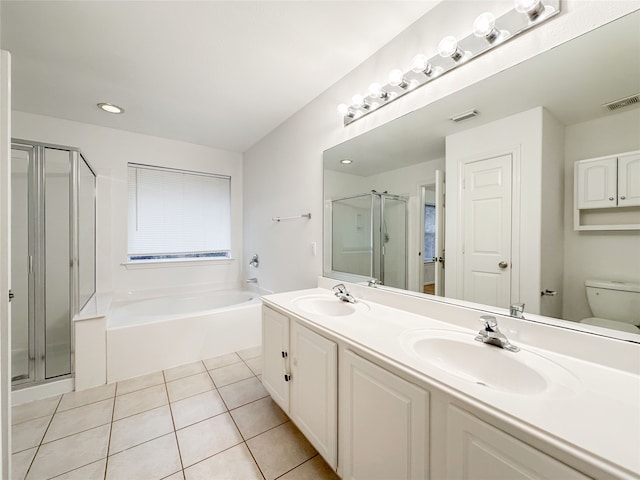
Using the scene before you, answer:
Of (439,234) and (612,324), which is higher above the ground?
(439,234)

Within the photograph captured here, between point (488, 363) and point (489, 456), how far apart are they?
0.41m

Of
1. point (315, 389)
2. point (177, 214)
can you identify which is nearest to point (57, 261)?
point (177, 214)

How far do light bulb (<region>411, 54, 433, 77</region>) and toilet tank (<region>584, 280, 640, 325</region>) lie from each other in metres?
1.18

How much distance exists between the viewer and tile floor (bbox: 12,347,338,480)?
125 centimetres

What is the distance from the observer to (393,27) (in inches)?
56.9

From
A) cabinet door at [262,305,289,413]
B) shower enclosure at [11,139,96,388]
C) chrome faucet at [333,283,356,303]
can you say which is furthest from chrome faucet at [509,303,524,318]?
shower enclosure at [11,139,96,388]

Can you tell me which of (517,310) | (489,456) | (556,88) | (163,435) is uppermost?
(556,88)

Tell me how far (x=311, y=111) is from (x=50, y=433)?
9.38 ft

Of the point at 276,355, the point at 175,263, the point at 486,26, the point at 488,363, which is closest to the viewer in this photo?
the point at 488,363

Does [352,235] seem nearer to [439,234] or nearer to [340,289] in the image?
[340,289]

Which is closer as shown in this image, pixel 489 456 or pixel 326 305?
pixel 489 456

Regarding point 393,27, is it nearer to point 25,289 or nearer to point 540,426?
point 540,426

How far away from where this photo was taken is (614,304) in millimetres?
856

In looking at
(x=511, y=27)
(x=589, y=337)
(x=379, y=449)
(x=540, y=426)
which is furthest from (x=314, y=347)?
(x=511, y=27)
